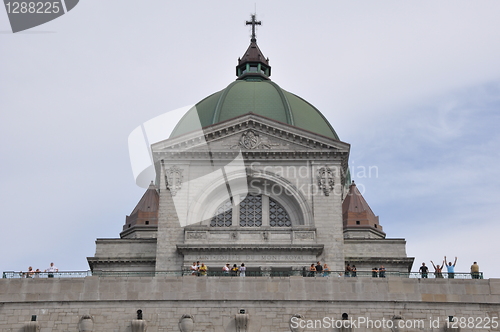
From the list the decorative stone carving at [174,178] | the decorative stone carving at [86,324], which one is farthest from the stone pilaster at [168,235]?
the decorative stone carving at [86,324]

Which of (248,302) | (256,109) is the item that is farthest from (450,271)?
(256,109)

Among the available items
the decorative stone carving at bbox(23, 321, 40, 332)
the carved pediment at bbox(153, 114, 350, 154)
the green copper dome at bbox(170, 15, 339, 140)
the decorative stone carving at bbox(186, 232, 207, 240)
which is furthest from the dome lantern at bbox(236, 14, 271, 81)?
the decorative stone carving at bbox(23, 321, 40, 332)

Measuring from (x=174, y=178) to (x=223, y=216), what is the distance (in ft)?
12.1

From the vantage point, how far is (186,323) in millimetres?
31750

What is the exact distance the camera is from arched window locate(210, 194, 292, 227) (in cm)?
4903

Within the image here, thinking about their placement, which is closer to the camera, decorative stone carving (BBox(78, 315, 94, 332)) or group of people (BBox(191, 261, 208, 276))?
decorative stone carving (BBox(78, 315, 94, 332))

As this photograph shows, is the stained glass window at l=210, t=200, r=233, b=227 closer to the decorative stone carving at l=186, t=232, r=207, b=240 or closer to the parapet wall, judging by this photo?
the decorative stone carving at l=186, t=232, r=207, b=240

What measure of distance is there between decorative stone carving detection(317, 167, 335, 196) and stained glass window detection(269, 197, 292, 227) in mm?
2735

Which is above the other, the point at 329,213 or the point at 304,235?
the point at 329,213

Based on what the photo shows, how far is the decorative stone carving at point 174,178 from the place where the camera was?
1906 inches

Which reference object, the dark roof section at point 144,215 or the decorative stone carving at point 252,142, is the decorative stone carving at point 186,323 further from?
the dark roof section at point 144,215

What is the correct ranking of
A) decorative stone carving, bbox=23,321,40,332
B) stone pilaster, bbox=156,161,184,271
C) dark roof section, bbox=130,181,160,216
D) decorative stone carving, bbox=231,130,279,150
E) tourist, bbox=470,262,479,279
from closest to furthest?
decorative stone carving, bbox=23,321,40,332 → tourist, bbox=470,262,479,279 → stone pilaster, bbox=156,161,184,271 → decorative stone carving, bbox=231,130,279,150 → dark roof section, bbox=130,181,160,216

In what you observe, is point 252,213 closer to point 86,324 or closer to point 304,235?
point 304,235

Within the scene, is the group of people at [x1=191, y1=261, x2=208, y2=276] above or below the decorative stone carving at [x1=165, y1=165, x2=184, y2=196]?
below
